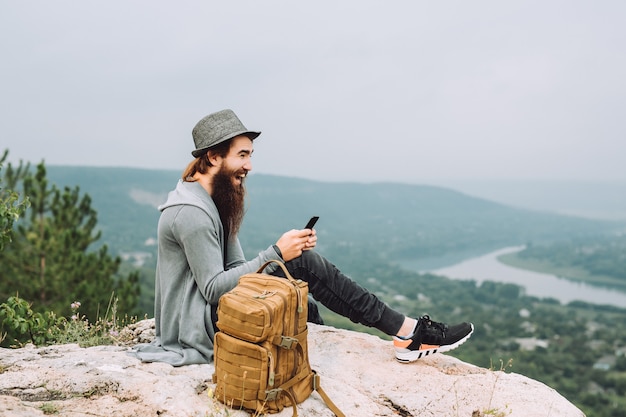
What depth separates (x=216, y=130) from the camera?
336cm

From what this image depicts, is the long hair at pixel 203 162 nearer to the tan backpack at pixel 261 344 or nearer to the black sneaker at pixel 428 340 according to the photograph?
the tan backpack at pixel 261 344

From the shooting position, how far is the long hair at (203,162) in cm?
339

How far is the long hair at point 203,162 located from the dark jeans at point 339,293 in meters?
0.87

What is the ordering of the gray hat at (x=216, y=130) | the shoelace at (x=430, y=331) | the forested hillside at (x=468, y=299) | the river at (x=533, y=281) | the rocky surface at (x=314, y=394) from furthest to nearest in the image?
the river at (x=533, y=281), the forested hillside at (x=468, y=299), the shoelace at (x=430, y=331), the gray hat at (x=216, y=130), the rocky surface at (x=314, y=394)

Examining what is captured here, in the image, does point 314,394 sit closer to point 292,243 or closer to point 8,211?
point 292,243

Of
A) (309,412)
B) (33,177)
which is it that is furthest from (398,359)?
(33,177)

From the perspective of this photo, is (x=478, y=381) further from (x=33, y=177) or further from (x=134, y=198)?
(x=134, y=198)

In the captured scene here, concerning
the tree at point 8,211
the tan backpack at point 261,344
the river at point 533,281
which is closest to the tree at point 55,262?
the tree at point 8,211

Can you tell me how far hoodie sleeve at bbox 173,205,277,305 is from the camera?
3055 mm

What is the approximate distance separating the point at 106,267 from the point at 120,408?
11.1m

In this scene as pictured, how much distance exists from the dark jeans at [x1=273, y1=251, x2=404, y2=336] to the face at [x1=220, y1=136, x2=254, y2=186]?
70 centimetres

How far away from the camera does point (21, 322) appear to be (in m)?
4.00

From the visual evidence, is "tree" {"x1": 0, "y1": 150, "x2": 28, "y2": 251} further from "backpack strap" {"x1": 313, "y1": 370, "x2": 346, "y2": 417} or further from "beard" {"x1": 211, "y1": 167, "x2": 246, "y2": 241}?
"backpack strap" {"x1": 313, "y1": 370, "x2": 346, "y2": 417}

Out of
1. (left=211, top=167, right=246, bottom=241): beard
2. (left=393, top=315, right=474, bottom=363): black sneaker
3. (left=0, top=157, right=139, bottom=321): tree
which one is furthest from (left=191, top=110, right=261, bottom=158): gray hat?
(left=0, top=157, right=139, bottom=321): tree
